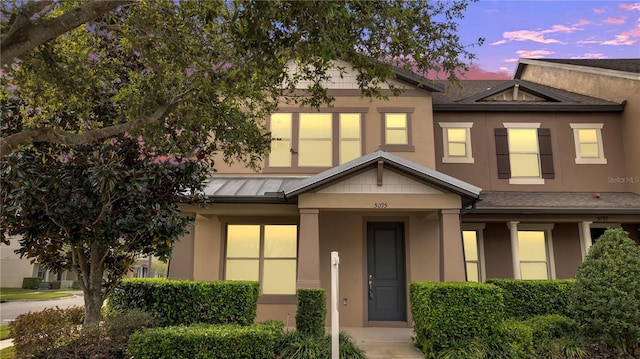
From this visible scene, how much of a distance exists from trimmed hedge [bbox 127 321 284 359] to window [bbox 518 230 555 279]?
8.33m

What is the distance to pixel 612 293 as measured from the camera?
23.8ft

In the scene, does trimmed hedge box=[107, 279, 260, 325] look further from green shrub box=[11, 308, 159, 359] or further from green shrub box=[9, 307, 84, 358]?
green shrub box=[9, 307, 84, 358]

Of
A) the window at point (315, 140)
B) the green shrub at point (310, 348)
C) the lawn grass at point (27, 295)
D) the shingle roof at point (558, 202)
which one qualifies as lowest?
the lawn grass at point (27, 295)

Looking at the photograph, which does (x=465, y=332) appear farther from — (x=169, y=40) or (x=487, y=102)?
(x=487, y=102)

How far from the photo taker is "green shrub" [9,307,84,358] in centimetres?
635

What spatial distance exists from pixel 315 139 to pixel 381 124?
197 centimetres

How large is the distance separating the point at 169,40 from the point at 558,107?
11.4m

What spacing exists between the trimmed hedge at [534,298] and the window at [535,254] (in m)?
2.60

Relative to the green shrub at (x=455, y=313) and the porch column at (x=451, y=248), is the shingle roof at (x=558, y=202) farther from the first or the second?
the green shrub at (x=455, y=313)

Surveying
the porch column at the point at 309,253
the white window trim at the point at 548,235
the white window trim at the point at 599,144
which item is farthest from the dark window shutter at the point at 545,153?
the porch column at the point at 309,253

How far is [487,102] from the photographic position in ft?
42.2

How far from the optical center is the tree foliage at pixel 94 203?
21.0 ft

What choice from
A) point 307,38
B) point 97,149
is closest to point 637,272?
point 307,38

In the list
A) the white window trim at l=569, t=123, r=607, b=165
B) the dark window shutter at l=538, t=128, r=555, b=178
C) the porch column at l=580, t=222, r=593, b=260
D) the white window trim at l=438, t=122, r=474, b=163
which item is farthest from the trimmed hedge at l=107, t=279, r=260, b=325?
the white window trim at l=569, t=123, r=607, b=165
